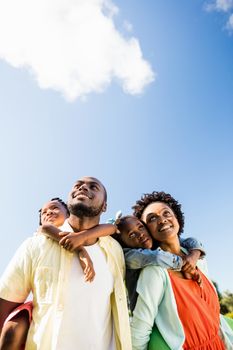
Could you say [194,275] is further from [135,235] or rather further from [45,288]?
[45,288]

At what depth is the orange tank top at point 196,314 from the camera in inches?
124

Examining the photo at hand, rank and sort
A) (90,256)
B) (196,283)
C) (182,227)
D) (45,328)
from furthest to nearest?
(182,227), (196,283), (90,256), (45,328)

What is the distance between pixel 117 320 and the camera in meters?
3.10

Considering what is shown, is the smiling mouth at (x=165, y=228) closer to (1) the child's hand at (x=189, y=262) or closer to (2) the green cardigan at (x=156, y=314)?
(1) the child's hand at (x=189, y=262)

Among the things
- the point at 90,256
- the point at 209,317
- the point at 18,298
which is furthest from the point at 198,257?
the point at 18,298

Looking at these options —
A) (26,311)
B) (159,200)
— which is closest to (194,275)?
(159,200)

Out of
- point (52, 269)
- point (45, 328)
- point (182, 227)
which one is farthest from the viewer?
point (182, 227)

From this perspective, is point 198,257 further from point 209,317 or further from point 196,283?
point 209,317

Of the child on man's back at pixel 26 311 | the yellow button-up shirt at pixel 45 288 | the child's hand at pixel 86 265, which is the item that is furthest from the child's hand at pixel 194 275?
the child's hand at pixel 86 265

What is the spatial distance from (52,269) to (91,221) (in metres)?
0.77

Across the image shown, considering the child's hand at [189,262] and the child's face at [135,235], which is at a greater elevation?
the child's face at [135,235]

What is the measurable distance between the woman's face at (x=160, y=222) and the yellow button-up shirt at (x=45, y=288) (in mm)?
690

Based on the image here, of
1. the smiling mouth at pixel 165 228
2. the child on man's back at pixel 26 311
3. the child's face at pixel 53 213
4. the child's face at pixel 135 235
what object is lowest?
the child on man's back at pixel 26 311

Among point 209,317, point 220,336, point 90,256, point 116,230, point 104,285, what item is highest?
point 116,230
